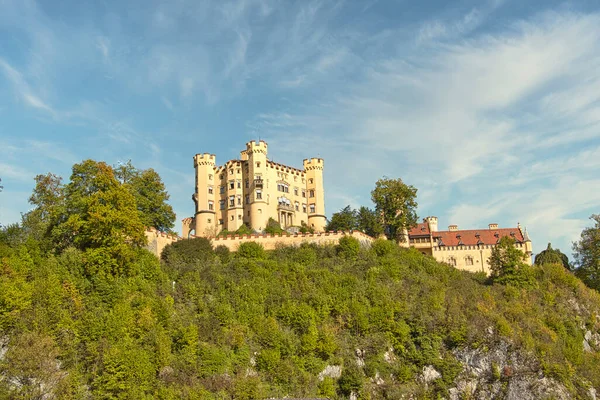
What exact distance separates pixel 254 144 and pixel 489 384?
130ft

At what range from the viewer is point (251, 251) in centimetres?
6278

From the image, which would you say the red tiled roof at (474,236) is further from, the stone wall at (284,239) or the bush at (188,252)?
the bush at (188,252)

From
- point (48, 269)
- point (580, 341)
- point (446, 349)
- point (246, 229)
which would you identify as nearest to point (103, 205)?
point (48, 269)

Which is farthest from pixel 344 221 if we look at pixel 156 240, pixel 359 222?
pixel 156 240

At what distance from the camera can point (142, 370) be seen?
41.2m

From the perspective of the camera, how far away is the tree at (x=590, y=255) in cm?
6750

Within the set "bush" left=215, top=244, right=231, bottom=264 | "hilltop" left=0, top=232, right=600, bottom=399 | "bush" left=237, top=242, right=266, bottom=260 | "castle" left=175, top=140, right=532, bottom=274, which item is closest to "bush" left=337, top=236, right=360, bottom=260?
"hilltop" left=0, top=232, right=600, bottom=399

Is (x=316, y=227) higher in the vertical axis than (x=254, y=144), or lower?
lower

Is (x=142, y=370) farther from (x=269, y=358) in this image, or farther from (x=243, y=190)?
(x=243, y=190)

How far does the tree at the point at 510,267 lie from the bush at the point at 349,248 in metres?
13.7

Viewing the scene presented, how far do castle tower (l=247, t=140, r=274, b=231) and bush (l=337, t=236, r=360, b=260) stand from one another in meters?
12.5

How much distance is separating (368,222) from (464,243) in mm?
13510

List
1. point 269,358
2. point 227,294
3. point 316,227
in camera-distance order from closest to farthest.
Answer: point 269,358 → point 227,294 → point 316,227

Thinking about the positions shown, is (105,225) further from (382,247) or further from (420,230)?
(420,230)
